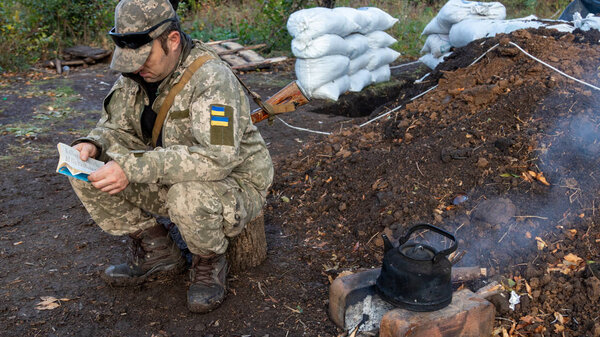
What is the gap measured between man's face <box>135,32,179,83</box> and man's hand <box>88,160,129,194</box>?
483 millimetres

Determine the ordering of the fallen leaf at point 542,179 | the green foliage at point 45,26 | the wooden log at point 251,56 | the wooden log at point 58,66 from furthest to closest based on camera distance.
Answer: the wooden log at point 251,56
the wooden log at point 58,66
the green foliage at point 45,26
the fallen leaf at point 542,179

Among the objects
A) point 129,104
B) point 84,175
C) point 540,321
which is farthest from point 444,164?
point 84,175

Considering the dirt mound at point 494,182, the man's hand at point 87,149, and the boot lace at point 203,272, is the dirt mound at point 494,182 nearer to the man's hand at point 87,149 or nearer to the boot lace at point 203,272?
the boot lace at point 203,272

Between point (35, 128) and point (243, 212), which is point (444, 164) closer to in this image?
point (243, 212)

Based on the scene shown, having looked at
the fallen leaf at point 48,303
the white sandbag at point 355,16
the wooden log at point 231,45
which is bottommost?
the wooden log at point 231,45

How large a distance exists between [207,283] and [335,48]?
184 inches

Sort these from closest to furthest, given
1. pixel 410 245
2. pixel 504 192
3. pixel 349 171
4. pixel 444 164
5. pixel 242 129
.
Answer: pixel 410 245 → pixel 242 129 → pixel 504 192 → pixel 444 164 → pixel 349 171

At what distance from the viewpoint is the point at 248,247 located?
2961 mm

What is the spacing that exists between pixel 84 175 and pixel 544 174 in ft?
8.11

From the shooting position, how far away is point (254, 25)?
10438mm

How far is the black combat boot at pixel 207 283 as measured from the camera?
260 centimetres

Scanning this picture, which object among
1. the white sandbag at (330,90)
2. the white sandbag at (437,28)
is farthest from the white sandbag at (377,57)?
the white sandbag at (330,90)

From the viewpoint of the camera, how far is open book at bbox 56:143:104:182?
2.17m

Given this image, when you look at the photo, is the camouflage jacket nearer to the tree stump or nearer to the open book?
the open book
